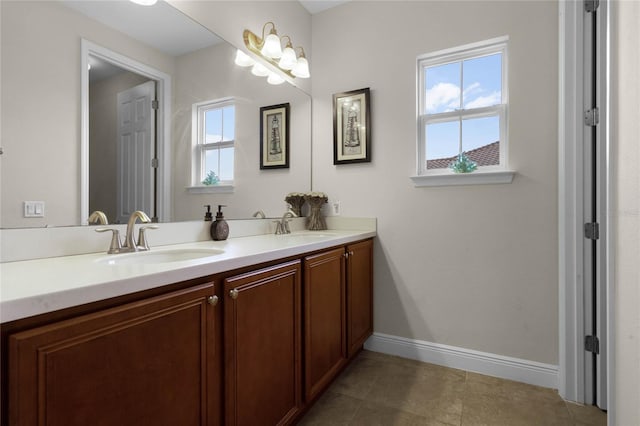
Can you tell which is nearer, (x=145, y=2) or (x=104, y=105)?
(x=104, y=105)

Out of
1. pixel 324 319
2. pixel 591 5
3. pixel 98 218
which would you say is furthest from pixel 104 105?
pixel 591 5

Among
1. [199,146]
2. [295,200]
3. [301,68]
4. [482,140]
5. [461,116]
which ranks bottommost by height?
[295,200]

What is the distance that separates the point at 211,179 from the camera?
178 cm

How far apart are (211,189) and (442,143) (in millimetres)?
1556

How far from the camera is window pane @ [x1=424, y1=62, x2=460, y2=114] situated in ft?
7.14

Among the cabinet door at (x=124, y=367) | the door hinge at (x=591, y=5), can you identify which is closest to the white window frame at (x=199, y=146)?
the cabinet door at (x=124, y=367)

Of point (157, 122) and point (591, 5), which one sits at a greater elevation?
point (591, 5)

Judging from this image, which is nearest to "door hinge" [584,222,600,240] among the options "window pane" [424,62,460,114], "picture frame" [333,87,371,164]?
"window pane" [424,62,460,114]

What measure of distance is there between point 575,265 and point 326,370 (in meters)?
1.44

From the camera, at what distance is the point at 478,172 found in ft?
6.59

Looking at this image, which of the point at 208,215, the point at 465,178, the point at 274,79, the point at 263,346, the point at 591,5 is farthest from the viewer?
the point at 274,79

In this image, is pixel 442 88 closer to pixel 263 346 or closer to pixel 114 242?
pixel 263 346

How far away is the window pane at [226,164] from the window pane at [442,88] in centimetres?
139

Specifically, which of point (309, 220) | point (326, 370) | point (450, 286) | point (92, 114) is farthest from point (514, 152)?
point (92, 114)
